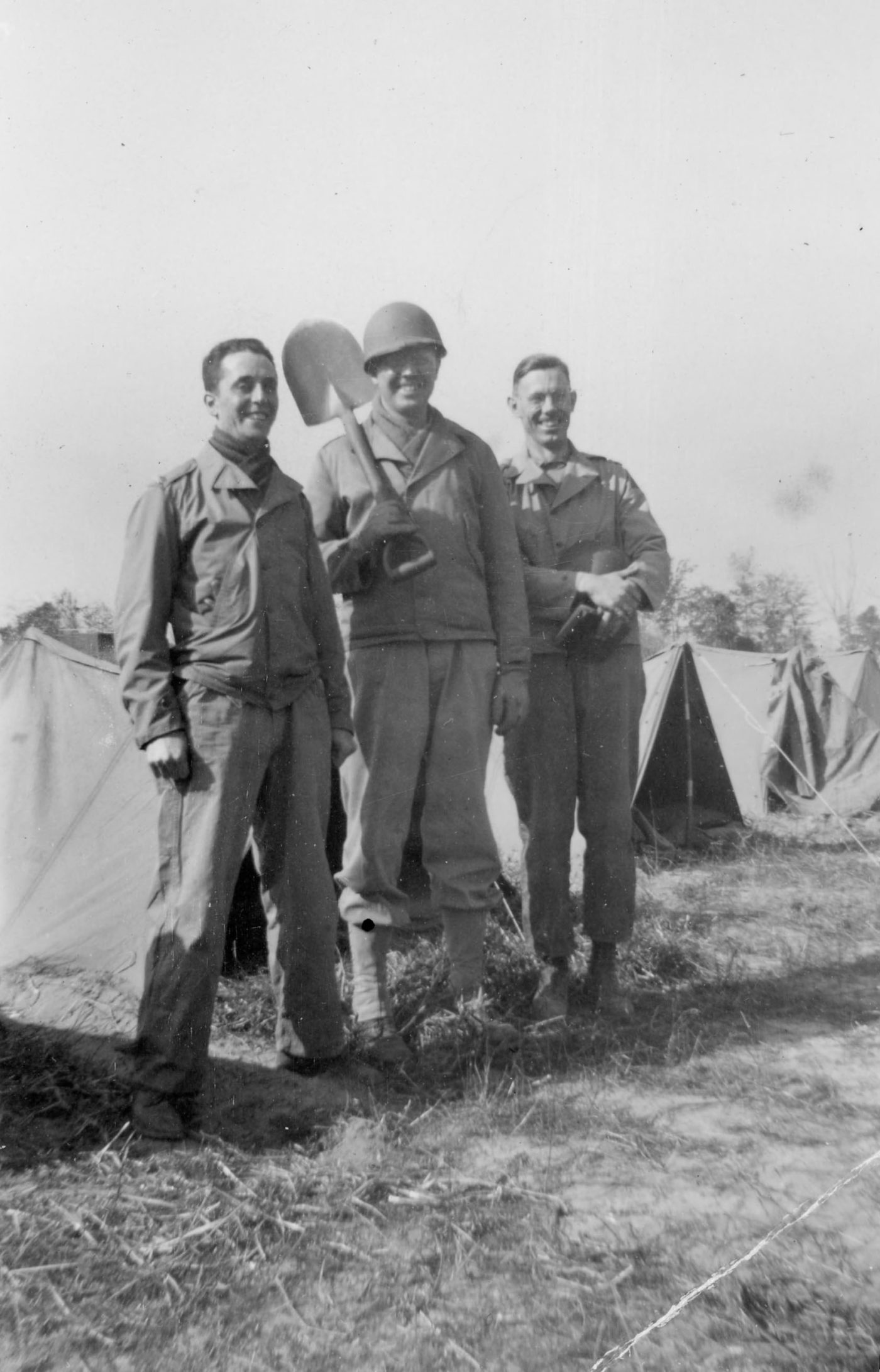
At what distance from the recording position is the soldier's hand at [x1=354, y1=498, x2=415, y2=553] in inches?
94.3

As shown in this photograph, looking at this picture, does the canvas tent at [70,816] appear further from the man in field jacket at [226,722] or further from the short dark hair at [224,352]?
the short dark hair at [224,352]

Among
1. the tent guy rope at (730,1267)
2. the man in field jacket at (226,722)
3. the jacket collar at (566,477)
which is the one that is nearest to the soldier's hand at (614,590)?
the jacket collar at (566,477)

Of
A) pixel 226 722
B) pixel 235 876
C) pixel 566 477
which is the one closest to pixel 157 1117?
pixel 235 876

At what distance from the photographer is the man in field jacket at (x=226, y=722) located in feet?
6.57

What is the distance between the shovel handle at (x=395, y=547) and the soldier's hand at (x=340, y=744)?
1.28ft

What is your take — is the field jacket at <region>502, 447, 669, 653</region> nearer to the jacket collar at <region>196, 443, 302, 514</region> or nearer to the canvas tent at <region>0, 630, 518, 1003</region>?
the jacket collar at <region>196, 443, 302, 514</region>

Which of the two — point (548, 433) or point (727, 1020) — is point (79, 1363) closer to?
point (727, 1020)

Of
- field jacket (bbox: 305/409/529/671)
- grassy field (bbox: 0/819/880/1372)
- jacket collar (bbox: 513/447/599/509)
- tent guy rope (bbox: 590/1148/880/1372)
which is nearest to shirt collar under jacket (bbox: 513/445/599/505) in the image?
jacket collar (bbox: 513/447/599/509)

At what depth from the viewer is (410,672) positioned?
2.47 m

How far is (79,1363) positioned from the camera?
133 centimetres

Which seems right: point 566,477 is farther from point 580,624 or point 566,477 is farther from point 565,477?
point 580,624

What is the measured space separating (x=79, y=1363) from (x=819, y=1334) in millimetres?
966

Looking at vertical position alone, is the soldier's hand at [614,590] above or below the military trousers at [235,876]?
above

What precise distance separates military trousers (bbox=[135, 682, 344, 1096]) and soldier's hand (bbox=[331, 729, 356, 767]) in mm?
59
